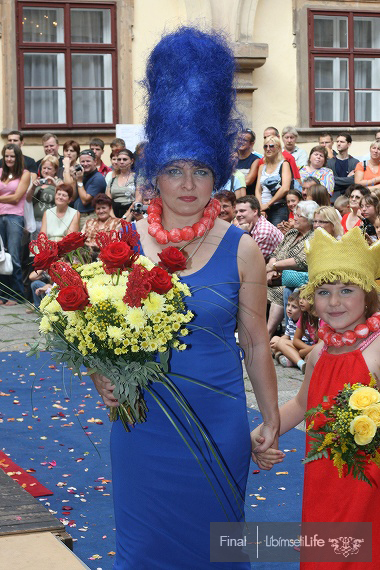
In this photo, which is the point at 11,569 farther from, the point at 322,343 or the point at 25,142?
the point at 25,142

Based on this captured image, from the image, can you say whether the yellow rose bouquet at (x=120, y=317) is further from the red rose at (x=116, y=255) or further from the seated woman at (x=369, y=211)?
the seated woman at (x=369, y=211)

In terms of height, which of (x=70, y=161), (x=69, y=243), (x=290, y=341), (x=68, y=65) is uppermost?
(x=68, y=65)

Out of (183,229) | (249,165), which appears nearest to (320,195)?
(249,165)

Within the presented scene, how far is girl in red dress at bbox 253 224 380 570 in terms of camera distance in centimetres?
330

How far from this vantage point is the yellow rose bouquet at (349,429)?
2969 mm

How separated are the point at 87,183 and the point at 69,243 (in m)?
9.44

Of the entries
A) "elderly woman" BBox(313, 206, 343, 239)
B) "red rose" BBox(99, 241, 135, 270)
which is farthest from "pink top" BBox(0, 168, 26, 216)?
"red rose" BBox(99, 241, 135, 270)

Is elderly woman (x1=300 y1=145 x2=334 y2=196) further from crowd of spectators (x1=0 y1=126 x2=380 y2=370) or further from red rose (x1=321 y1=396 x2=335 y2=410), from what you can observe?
red rose (x1=321 y1=396 x2=335 y2=410)

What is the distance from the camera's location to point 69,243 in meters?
3.27

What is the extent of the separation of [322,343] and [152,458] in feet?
2.71

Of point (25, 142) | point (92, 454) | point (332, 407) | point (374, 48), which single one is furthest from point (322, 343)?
point (374, 48)

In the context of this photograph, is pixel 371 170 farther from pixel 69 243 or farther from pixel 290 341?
pixel 69 243

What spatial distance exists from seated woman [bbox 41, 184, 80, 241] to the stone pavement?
108 centimetres

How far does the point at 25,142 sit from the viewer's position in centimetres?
1453
